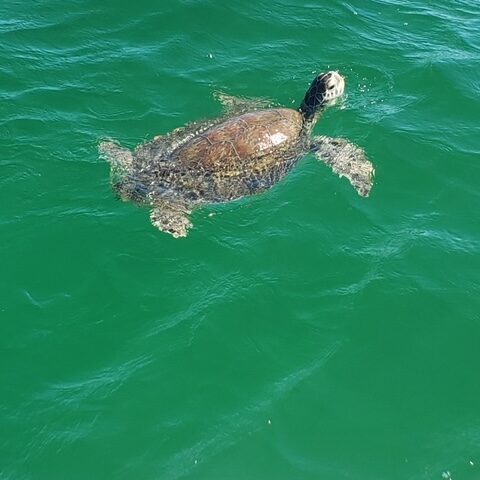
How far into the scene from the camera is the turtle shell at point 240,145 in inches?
532

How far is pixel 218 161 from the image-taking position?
44.3ft

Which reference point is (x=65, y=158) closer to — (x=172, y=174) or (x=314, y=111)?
(x=172, y=174)

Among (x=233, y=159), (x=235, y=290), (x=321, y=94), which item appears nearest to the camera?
(x=235, y=290)

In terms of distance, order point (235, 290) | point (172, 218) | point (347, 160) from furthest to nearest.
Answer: point (347, 160)
point (172, 218)
point (235, 290)

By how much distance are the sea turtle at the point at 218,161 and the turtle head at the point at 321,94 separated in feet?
0.45

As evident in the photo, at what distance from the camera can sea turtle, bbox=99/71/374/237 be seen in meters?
→ 13.4

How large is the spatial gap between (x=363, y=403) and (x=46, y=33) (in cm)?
1423

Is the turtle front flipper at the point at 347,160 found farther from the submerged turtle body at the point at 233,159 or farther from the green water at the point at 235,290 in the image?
the submerged turtle body at the point at 233,159

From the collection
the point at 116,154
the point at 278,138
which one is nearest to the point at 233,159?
the point at 278,138

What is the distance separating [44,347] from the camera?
37.1 feet

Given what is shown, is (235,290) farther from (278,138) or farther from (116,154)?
(116,154)

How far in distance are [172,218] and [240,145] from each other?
2231 mm

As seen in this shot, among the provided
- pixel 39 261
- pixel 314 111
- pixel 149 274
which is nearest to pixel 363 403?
pixel 149 274

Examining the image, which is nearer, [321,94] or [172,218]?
[172,218]
